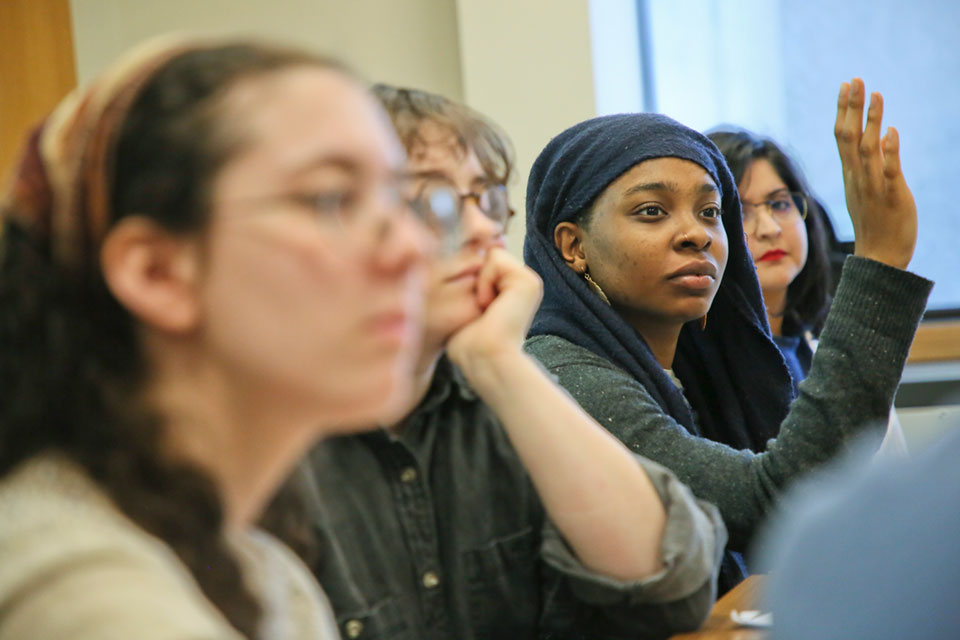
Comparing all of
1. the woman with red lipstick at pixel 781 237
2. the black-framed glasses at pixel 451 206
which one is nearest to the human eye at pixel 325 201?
the black-framed glasses at pixel 451 206

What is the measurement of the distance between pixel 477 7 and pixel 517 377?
235 centimetres

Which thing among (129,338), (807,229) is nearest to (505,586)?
(129,338)

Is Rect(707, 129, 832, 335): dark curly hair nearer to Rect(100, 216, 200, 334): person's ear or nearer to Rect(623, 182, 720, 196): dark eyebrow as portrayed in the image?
Rect(623, 182, 720, 196): dark eyebrow

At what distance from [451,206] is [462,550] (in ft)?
1.33

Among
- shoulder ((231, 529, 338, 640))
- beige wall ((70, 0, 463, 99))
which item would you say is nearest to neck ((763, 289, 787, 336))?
beige wall ((70, 0, 463, 99))

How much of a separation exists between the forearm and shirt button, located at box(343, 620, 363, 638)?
0.25 meters

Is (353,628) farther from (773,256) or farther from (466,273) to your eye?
(773,256)

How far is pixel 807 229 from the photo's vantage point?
117 inches

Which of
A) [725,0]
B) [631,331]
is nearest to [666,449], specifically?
[631,331]

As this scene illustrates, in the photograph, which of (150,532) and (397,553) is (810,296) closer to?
(397,553)

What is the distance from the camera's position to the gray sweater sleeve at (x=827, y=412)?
1598mm

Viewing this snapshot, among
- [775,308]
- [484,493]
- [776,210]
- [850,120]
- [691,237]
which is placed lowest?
[775,308]

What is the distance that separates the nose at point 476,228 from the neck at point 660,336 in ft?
2.39

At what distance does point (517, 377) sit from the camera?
46.7 inches
